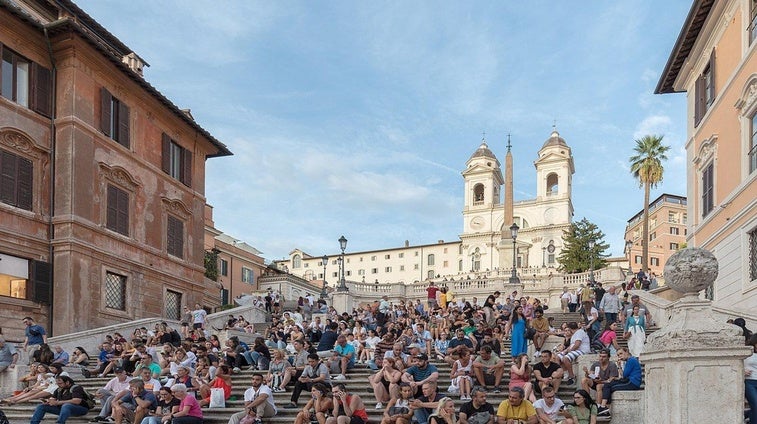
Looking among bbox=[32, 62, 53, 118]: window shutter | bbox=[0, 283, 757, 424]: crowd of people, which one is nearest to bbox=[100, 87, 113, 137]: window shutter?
bbox=[32, 62, 53, 118]: window shutter

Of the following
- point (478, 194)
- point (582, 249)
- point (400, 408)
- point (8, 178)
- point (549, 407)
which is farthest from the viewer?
point (478, 194)

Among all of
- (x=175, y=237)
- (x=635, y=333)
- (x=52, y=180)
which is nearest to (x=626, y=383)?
(x=635, y=333)

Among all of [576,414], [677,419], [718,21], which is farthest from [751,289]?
[677,419]

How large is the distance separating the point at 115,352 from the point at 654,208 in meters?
94.0

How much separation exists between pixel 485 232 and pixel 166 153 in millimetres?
87145

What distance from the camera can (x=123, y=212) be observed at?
27.2 meters

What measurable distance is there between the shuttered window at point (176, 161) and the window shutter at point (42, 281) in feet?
26.3

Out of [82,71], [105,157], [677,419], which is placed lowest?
[677,419]

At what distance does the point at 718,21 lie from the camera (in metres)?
23.2

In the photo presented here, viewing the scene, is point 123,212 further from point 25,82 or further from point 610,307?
point 610,307

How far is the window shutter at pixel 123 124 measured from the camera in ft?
89.4

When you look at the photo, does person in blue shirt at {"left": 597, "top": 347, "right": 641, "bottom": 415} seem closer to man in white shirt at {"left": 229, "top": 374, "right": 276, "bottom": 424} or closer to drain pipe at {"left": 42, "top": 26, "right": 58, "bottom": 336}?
man in white shirt at {"left": 229, "top": 374, "right": 276, "bottom": 424}

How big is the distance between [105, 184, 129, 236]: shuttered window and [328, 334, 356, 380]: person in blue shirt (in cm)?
1200

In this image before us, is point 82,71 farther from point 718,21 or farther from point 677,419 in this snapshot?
point 677,419
